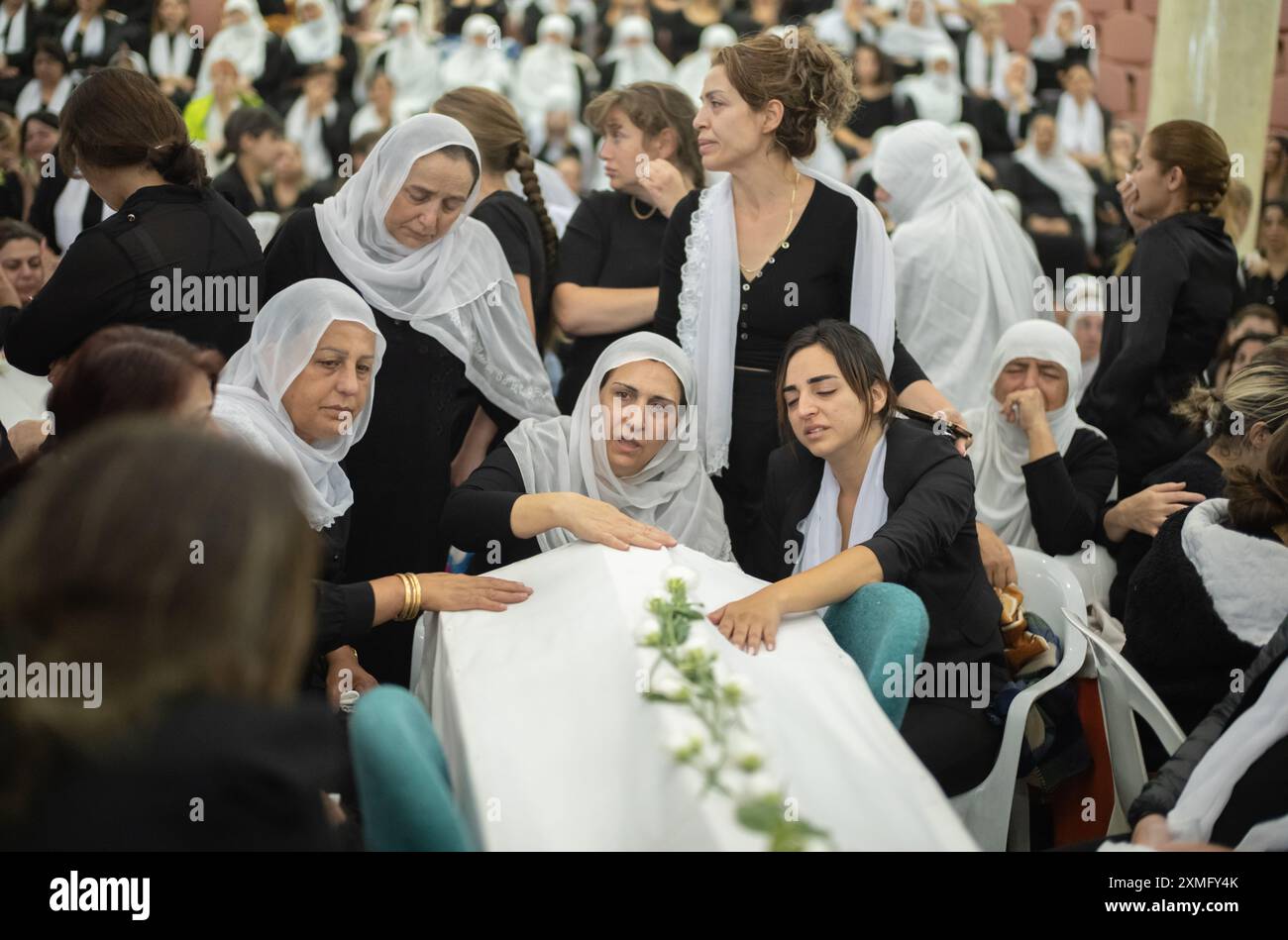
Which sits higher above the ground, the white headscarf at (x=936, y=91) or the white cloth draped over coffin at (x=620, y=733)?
the white headscarf at (x=936, y=91)

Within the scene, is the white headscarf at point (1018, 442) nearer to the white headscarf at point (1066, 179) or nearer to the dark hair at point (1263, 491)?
the dark hair at point (1263, 491)

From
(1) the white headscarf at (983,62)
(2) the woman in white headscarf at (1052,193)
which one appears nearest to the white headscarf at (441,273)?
(2) the woman in white headscarf at (1052,193)

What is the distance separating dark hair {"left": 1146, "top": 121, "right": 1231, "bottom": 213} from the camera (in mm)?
3996

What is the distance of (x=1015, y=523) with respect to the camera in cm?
381

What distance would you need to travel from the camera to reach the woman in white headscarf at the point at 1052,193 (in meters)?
7.84

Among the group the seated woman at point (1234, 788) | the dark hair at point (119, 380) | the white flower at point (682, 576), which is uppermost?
the dark hair at point (119, 380)

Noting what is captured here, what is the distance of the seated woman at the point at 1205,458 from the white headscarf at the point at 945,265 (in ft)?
2.22

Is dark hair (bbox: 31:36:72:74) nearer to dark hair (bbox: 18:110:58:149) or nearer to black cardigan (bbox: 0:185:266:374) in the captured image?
dark hair (bbox: 18:110:58:149)

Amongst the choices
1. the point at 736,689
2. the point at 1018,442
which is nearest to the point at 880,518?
the point at 736,689

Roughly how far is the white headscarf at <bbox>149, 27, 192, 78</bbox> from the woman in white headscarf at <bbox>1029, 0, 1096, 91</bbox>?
5.90 metres

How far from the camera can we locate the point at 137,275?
2863mm
